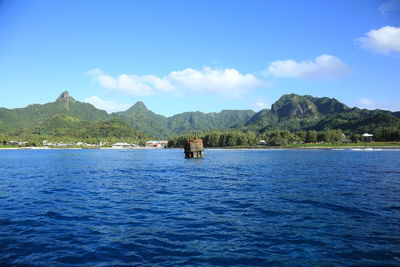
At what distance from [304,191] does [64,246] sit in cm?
2634

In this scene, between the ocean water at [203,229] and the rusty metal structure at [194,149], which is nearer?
the ocean water at [203,229]

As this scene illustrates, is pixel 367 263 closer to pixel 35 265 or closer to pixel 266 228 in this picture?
pixel 266 228

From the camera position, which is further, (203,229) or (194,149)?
(194,149)

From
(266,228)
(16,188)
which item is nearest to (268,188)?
(266,228)

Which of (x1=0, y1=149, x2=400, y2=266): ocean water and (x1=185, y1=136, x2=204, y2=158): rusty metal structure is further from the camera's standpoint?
(x1=185, y1=136, x2=204, y2=158): rusty metal structure

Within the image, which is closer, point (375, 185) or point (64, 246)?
point (64, 246)

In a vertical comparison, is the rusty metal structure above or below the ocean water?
above

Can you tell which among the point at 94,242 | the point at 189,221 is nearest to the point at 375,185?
the point at 189,221

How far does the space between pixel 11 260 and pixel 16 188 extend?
97.3 feet

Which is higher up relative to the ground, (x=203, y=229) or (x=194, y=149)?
(x=194, y=149)

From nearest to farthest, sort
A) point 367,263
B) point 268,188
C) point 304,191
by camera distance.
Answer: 1. point 367,263
2. point 304,191
3. point 268,188

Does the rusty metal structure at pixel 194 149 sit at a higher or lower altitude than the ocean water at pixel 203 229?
higher

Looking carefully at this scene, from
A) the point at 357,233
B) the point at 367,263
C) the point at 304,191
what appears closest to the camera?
A: the point at 367,263

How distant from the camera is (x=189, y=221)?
20.4 m
